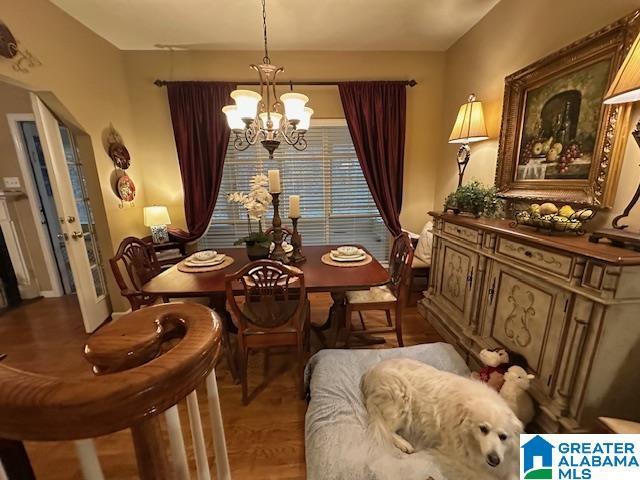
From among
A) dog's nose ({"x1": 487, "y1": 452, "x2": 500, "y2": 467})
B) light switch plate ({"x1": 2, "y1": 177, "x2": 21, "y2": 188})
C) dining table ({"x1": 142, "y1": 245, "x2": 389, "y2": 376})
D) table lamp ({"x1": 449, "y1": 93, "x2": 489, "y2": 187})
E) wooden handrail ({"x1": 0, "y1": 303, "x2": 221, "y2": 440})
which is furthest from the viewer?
light switch plate ({"x1": 2, "y1": 177, "x2": 21, "y2": 188})

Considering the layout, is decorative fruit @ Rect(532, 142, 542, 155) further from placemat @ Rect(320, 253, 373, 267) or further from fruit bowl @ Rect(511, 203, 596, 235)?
placemat @ Rect(320, 253, 373, 267)

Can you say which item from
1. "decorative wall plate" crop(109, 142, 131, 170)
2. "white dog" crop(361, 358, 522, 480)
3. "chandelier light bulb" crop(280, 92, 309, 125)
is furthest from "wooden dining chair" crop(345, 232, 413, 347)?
"decorative wall plate" crop(109, 142, 131, 170)

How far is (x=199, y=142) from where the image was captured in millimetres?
3041

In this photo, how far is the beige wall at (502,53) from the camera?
150 centimetres

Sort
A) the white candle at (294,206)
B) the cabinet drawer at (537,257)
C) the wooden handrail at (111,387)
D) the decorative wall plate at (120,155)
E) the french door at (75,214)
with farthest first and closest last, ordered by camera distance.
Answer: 1. the decorative wall plate at (120,155)
2. the french door at (75,214)
3. the white candle at (294,206)
4. the cabinet drawer at (537,257)
5. the wooden handrail at (111,387)

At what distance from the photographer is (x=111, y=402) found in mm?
284

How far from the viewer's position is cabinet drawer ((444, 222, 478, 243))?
1.98 metres

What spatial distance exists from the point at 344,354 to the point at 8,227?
3977 millimetres

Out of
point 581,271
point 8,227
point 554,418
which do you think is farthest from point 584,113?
point 8,227

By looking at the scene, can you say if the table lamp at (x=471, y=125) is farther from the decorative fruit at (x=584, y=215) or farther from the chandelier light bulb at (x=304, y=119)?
the chandelier light bulb at (x=304, y=119)

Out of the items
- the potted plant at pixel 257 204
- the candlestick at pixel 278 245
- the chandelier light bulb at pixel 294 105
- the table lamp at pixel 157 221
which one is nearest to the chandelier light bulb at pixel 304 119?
the chandelier light bulb at pixel 294 105

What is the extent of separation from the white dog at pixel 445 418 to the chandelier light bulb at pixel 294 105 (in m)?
1.68

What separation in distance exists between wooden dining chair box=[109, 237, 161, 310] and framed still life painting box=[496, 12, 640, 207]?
9.47 ft

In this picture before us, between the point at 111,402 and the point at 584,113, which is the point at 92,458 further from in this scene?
the point at 584,113
